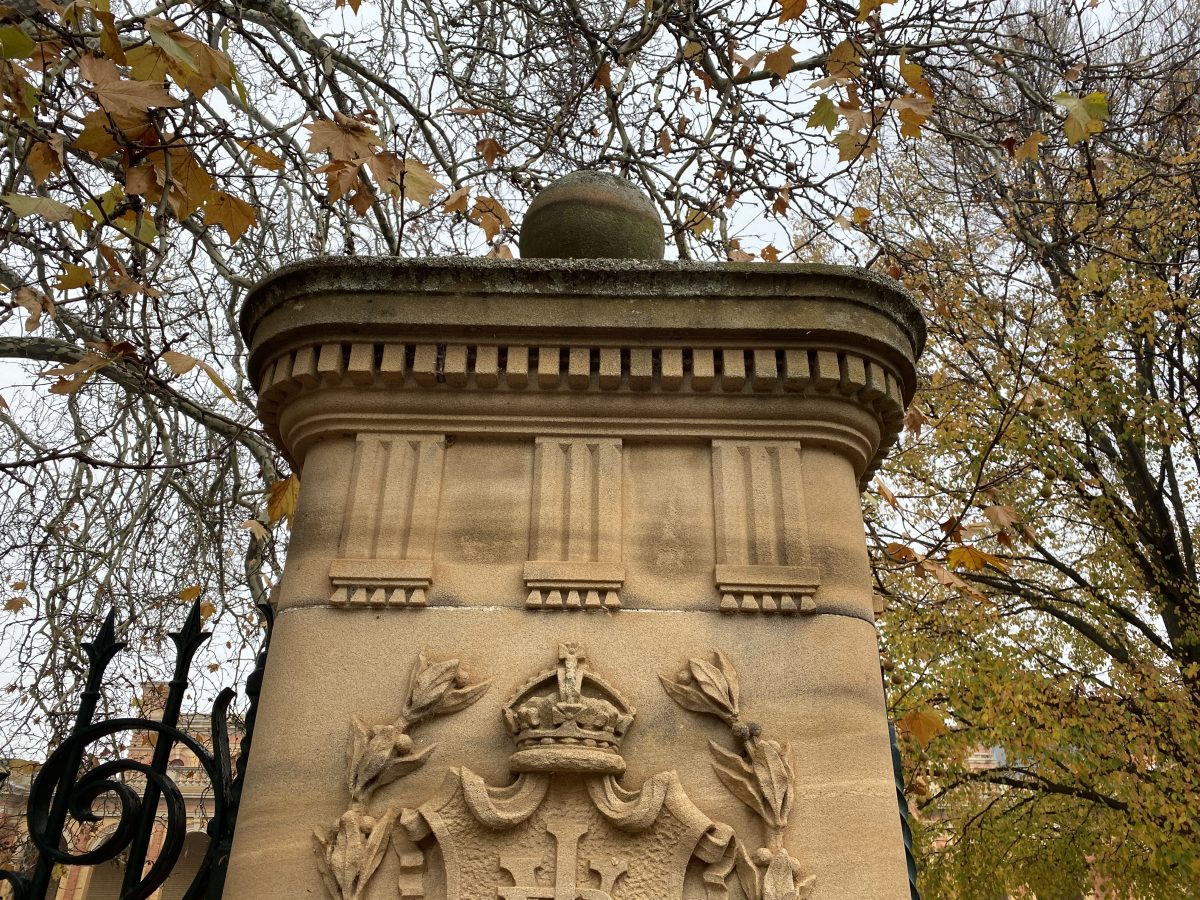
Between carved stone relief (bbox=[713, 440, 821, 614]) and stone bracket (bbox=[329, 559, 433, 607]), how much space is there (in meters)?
0.68

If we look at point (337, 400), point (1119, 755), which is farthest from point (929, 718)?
point (1119, 755)

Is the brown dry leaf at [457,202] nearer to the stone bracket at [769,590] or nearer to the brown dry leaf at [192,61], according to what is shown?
the brown dry leaf at [192,61]

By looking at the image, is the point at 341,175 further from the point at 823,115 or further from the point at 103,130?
the point at 823,115

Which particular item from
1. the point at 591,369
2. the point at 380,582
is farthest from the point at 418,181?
the point at 380,582

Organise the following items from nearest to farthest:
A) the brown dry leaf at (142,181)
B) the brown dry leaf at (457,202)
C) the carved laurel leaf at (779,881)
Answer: the carved laurel leaf at (779,881)
the brown dry leaf at (142,181)
the brown dry leaf at (457,202)

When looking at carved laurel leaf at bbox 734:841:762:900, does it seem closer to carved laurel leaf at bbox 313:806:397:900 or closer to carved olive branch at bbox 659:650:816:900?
carved olive branch at bbox 659:650:816:900

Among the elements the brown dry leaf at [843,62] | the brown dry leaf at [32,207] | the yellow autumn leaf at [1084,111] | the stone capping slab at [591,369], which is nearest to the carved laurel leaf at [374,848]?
the stone capping slab at [591,369]

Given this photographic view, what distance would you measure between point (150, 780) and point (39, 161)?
7.15 ft

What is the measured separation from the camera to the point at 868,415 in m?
2.42

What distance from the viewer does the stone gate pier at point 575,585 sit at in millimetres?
1928

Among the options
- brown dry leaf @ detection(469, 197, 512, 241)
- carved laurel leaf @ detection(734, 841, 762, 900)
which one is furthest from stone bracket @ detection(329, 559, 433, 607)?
brown dry leaf @ detection(469, 197, 512, 241)

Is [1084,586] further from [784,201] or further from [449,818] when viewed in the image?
[449,818]

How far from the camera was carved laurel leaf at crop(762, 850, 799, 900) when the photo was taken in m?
1.85

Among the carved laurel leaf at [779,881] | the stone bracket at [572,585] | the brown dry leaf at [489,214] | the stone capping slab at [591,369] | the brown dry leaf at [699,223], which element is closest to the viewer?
the carved laurel leaf at [779,881]
